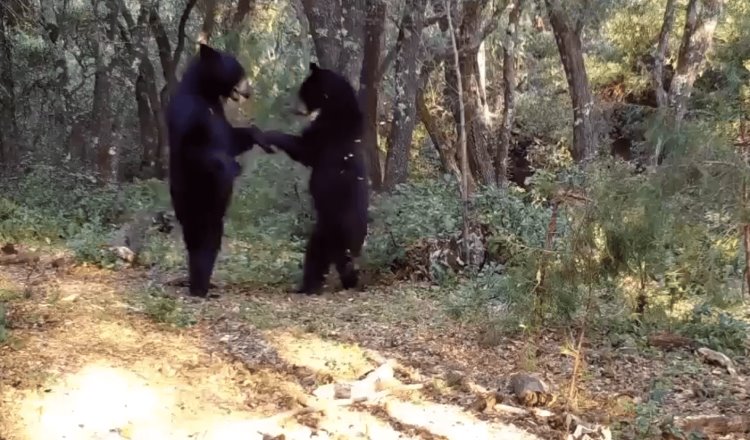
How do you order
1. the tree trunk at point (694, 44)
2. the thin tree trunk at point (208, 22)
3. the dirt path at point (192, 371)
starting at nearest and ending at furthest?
the dirt path at point (192, 371), the tree trunk at point (694, 44), the thin tree trunk at point (208, 22)

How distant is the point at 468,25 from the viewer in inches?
446

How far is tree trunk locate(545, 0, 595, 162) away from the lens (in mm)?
13281

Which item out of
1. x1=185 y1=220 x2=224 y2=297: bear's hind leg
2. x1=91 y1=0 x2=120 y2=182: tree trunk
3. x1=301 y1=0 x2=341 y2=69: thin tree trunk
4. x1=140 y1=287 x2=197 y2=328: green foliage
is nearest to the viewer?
x1=140 y1=287 x2=197 y2=328: green foliage

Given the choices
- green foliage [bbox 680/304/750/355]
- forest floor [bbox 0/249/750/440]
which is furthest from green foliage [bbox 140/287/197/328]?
green foliage [bbox 680/304/750/355]

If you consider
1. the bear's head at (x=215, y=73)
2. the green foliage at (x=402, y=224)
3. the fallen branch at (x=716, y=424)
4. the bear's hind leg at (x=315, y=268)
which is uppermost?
the bear's head at (x=215, y=73)

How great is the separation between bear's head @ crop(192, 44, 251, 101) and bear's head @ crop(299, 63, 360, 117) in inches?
29.3

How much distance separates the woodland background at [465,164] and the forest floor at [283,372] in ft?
0.79

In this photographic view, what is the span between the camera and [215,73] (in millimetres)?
6766

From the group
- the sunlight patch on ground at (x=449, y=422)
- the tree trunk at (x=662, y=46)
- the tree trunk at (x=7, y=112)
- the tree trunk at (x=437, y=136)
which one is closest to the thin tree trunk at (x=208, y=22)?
the tree trunk at (x=7, y=112)

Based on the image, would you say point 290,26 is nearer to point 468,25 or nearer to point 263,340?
Result: point 468,25

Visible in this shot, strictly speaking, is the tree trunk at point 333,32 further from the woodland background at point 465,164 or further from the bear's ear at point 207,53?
the bear's ear at point 207,53

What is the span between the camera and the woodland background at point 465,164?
16.9ft

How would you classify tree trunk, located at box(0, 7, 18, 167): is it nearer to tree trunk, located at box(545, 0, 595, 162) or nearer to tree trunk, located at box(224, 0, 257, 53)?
tree trunk, located at box(224, 0, 257, 53)

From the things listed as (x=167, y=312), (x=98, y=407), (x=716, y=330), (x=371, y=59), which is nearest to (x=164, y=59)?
(x=371, y=59)
